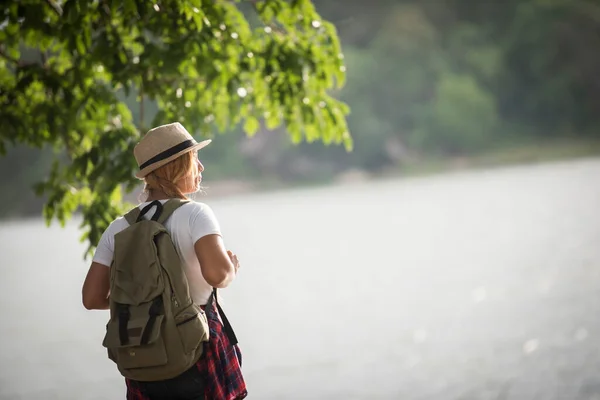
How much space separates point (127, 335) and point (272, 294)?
608 inches

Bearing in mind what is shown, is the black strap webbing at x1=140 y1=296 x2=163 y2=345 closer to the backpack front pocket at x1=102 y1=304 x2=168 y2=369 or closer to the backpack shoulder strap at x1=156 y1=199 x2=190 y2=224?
the backpack front pocket at x1=102 y1=304 x2=168 y2=369

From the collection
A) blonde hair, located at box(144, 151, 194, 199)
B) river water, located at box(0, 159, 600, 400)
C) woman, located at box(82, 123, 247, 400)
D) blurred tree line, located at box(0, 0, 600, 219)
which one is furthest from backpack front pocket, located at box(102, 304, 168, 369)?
blurred tree line, located at box(0, 0, 600, 219)

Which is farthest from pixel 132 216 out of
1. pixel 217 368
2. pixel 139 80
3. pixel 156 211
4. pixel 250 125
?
pixel 250 125

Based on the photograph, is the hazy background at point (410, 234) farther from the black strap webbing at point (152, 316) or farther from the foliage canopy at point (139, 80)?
the black strap webbing at point (152, 316)

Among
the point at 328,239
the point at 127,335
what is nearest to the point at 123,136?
the point at 127,335

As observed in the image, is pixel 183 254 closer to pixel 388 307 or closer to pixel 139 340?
pixel 139 340

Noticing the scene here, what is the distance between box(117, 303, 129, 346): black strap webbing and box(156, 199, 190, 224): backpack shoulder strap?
0.94 ft

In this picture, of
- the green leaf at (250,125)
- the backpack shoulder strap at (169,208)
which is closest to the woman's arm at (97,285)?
the backpack shoulder strap at (169,208)

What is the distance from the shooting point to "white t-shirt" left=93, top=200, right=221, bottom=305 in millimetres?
2869

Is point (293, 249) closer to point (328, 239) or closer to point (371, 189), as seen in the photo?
point (328, 239)

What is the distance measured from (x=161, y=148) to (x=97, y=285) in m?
0.48

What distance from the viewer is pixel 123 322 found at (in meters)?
2.91

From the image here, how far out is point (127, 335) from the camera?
291cm

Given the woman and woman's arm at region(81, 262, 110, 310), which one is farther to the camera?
woman's arm at region(81, 262, 110, 310)
